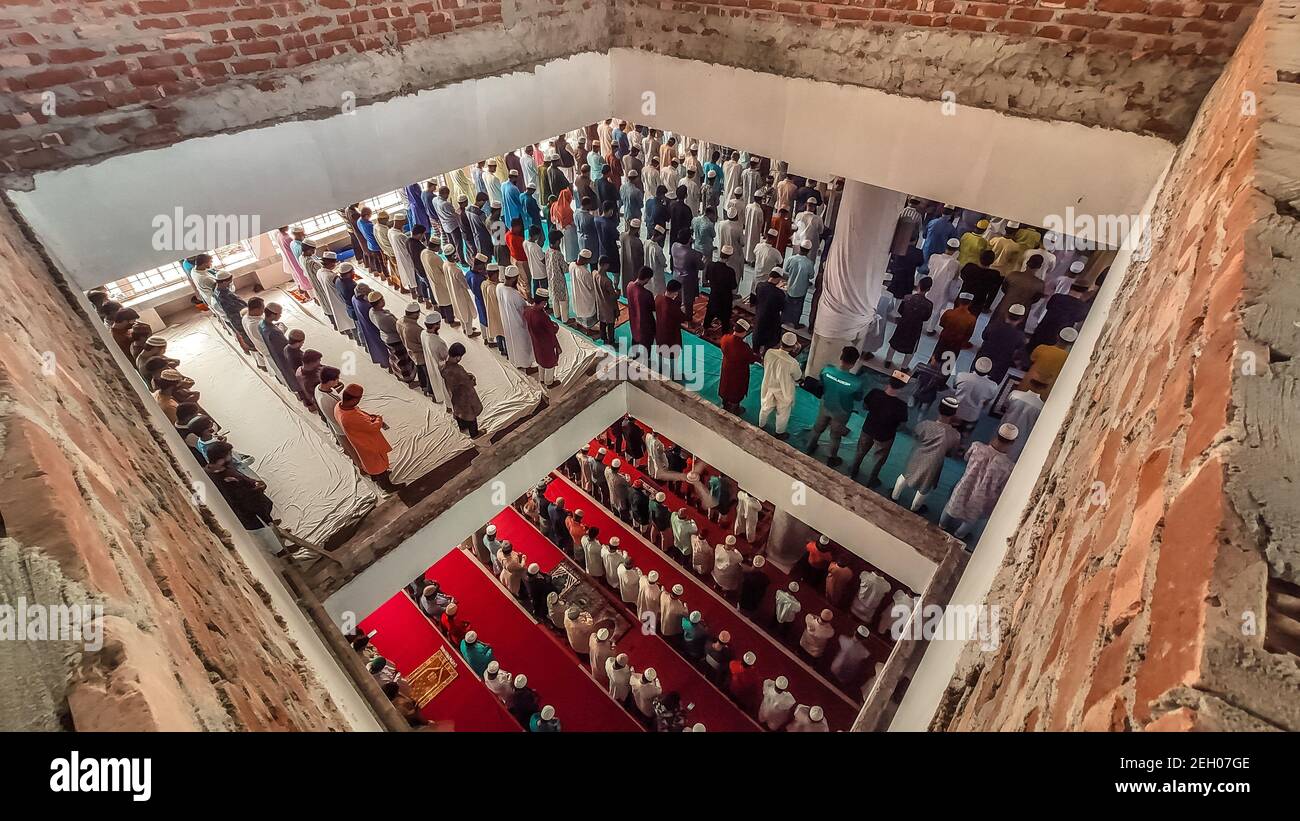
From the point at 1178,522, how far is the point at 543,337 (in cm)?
567

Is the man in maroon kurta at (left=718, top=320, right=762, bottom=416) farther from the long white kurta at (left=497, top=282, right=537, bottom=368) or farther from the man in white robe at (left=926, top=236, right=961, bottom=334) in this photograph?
the man in white robe at (left=926, top=236, right=961, bottom=334)

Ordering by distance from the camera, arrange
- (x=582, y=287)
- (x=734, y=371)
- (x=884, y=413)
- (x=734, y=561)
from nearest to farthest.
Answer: (x=884, y=413) → (x=734, y=371) → (x=734, y=561) → (x=582, y=287)


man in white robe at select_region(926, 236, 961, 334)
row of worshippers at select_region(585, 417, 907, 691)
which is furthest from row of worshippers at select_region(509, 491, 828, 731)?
man in white robe at select_region(926, 236, 961, 334)

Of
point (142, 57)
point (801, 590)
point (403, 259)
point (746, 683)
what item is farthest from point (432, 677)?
point (142, 57)

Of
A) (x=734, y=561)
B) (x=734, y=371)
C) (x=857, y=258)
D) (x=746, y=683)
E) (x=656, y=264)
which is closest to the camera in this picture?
(x=857, y=258)

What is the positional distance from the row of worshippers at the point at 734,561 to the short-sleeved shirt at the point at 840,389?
79.1 inches

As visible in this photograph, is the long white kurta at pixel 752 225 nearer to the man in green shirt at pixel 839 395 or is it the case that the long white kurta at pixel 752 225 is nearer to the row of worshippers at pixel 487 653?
the man in green shirt at pixel 839 395

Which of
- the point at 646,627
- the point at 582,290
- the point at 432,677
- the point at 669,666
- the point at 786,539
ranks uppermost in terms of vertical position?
the point at 582,290

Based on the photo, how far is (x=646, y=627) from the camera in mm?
7039

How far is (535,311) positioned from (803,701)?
5128 millimetres

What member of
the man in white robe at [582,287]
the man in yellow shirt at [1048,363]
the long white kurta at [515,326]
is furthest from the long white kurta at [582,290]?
the man in yellow shirt at [1048,363]

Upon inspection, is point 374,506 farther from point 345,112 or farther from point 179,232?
point 345,112

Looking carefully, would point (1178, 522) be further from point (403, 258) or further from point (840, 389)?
point (403, 258)
